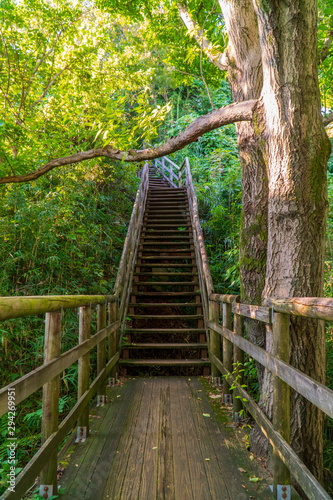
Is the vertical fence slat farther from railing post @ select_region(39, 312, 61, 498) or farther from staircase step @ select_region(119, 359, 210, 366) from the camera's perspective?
staircase step @ select_region(119, 359, 210, 366)

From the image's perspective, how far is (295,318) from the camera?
2076mm

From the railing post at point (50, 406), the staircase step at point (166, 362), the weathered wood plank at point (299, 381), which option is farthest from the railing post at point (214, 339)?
the railing post at point (50, 406)

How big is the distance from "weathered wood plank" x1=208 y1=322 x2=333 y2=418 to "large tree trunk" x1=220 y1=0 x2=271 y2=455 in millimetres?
735

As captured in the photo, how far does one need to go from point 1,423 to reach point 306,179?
11.9ft

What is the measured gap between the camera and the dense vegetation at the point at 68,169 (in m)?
3.49

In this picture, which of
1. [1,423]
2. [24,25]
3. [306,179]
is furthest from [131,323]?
[24,25]

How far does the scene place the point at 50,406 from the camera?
1771 mm

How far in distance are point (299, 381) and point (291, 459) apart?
0.44m

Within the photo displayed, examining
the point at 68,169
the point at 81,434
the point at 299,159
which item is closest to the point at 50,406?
the point at 81,434

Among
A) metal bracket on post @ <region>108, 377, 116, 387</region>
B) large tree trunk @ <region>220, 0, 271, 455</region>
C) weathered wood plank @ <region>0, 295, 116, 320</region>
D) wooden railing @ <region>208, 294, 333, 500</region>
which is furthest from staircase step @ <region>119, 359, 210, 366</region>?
weathered wood plank @ <region>0, 295, 116, 320</region>

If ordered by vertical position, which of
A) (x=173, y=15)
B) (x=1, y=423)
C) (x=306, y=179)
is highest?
(x=173, y=15)

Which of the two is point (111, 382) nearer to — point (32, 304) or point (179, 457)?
point (179, 457)

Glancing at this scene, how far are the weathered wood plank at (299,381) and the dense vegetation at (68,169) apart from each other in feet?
2.93

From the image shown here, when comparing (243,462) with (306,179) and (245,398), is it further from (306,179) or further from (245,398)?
(306,179)
